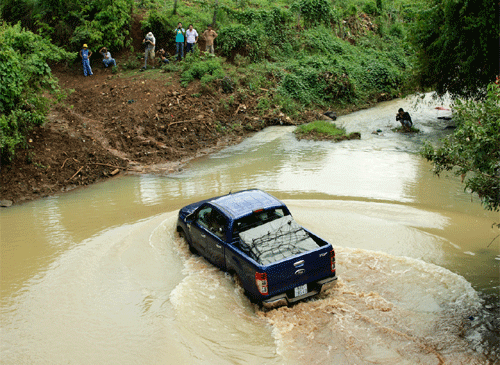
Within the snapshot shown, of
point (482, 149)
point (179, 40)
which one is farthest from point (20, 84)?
point (482, 149)

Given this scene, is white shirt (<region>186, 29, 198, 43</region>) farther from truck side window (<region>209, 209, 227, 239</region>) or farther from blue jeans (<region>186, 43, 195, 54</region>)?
truck side window (<region>209, 209, 227, 239</region>)

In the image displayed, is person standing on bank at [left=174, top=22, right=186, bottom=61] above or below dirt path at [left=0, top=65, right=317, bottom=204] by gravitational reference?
above

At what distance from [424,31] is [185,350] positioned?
563 inches

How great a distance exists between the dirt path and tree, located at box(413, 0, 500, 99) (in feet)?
24.2

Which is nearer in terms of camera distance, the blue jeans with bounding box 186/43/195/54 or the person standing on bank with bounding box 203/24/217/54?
the blue jeans with bounding box 186/43/195/54

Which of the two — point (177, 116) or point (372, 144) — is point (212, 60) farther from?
point (372, 144)

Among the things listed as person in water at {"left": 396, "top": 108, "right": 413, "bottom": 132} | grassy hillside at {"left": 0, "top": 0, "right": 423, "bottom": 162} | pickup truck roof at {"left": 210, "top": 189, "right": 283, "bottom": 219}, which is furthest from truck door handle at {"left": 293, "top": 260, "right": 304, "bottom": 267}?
person in water at {"left": 396, "top": 108, "right": 413, "bottom": 132}

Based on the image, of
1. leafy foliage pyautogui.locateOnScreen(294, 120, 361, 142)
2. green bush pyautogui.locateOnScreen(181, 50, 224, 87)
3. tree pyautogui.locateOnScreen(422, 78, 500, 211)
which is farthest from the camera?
green bush pyautogui.locateOnScreen(181, 50, 224, 87)

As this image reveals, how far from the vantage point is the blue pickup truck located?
7.04 m

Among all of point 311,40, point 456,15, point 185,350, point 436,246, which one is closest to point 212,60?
point 311,40

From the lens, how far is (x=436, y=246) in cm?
949

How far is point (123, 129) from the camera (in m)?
18.5

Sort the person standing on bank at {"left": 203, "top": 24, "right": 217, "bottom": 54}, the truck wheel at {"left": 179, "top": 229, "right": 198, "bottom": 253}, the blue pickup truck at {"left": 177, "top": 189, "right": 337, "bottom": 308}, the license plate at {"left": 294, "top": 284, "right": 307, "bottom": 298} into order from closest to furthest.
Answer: the blue pickup truck at {"left": 177, "top": 189, "right": 337, "bottom": 308}, the license plate at {"left": 294, "top": 284, "right": 307, "bottom": 298}, the truck wheel at {"left": 179, "top": 229, "right": 198, "bottom": 253}, the person standing on bank at {"left": 203, "top": 24, "right": 217, "bottom": 54}

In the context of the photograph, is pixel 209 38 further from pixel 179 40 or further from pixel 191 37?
pixel 179 40
